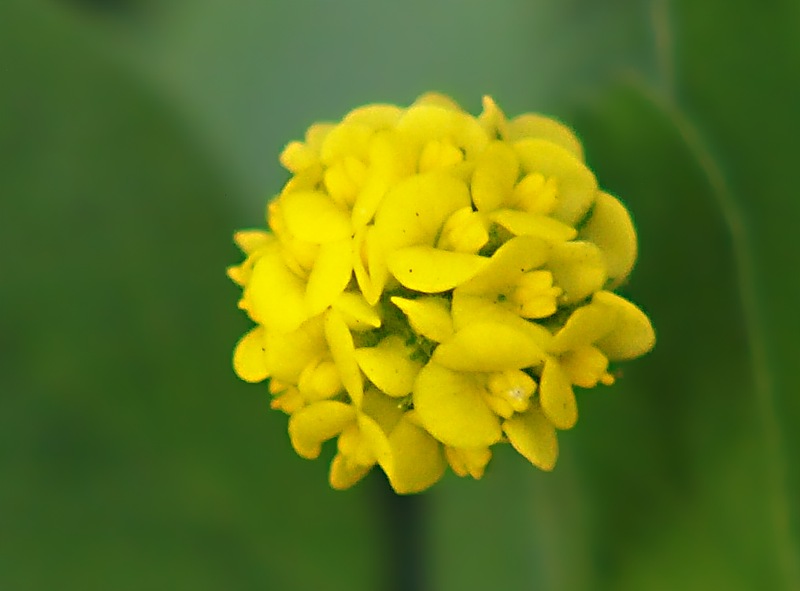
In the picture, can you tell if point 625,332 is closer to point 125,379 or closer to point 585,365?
point 585,365

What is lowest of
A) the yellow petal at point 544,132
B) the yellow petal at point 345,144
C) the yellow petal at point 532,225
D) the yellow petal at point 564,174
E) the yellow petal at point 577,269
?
the yellow petal at point 577,269

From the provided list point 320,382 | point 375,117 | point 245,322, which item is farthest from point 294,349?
point 245,322

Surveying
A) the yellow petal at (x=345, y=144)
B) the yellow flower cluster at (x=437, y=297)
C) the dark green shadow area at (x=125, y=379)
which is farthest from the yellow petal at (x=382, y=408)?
the dark green shadow area at (x=125, y=379)

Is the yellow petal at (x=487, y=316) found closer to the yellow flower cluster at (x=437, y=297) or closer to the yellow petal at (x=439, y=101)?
the yellow flower cluster at (x=437, y=297)

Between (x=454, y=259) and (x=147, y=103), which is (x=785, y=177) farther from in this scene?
(x=147, y=103)

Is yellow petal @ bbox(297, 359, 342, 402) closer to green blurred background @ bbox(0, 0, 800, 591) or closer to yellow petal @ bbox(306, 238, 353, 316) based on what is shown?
yellow petal @ bbox(306, 238, 353, 316)

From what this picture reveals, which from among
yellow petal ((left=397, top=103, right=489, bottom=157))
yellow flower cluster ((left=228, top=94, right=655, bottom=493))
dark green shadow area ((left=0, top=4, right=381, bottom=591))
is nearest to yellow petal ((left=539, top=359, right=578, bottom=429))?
yellow flower cluster ((left=228, top=94, right=655, bottom=493))
